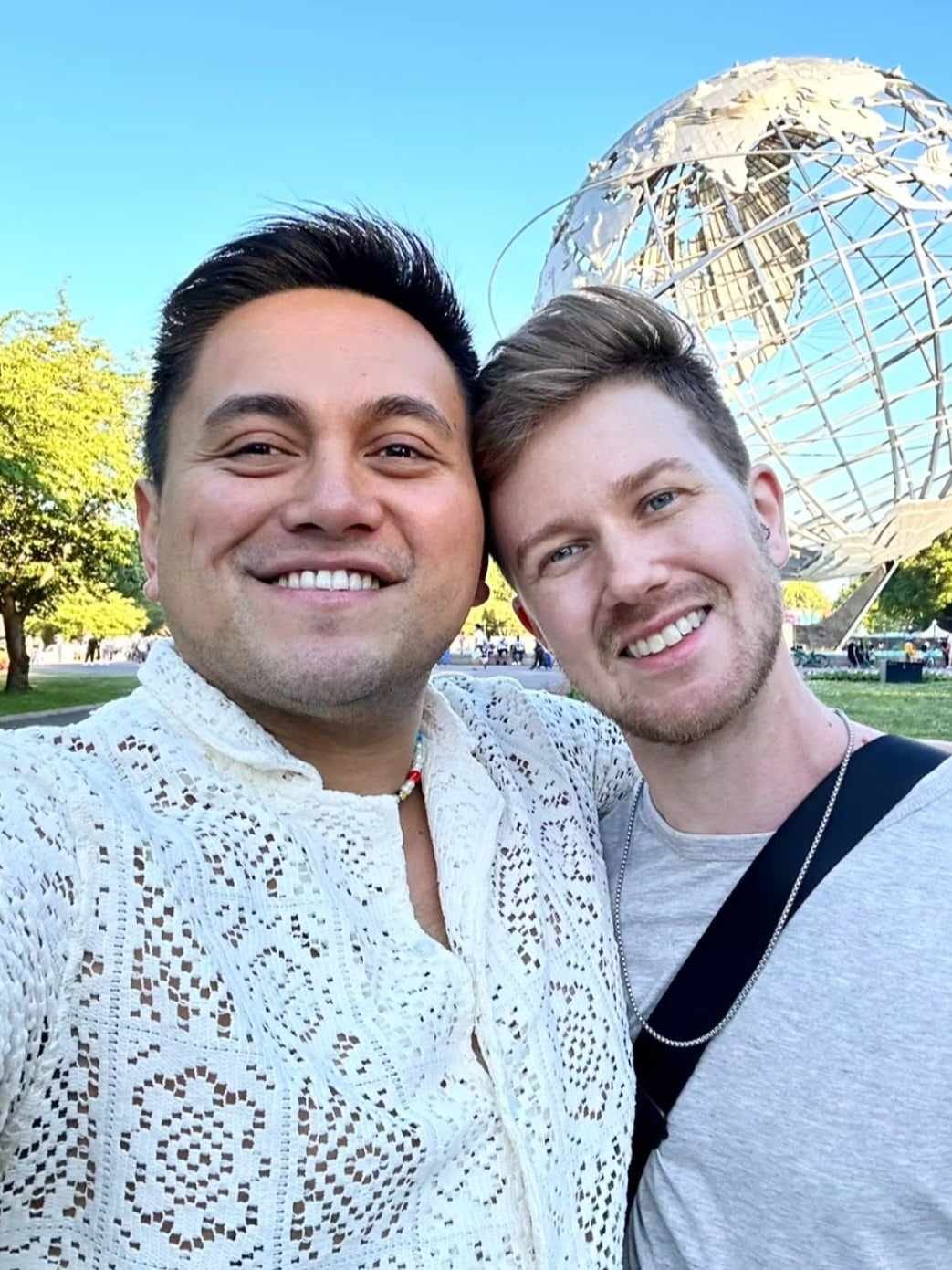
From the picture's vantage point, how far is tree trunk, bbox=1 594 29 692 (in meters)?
21.8

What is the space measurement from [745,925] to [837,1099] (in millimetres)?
304

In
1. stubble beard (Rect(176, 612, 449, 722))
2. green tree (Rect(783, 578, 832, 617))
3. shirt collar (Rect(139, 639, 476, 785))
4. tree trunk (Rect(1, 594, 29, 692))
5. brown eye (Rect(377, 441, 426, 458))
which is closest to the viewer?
shirt collar (Rect(139, 639, 476, 785))

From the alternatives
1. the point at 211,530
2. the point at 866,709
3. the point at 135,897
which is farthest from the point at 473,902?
the point at 866,709

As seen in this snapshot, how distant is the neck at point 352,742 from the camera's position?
1542 mm

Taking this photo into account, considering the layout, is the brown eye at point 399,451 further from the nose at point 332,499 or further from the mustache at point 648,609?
the mustache at point 648,609

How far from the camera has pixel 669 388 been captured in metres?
1.97

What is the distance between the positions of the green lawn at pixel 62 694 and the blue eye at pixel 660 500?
1555 cm

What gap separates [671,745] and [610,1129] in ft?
2.35

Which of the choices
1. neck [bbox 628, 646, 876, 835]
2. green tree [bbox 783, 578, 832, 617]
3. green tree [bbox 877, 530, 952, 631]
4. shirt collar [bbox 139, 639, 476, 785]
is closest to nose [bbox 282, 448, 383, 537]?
shirt collar [bbox 139, 639, 476, 785]

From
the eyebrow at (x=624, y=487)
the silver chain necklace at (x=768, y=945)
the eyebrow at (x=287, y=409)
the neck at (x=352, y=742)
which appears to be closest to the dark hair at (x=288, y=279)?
the eyebrow at (x=287, y=409)

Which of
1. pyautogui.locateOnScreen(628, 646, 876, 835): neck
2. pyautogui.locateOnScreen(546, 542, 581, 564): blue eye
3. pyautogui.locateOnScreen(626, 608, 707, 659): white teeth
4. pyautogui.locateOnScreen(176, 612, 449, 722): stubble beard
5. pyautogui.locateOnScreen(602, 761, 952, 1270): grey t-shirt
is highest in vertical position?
pyautogui.locateOnScreen(546, 542, 581, 564): blue eye

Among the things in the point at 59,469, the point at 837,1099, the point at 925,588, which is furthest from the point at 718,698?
the point at 925,588

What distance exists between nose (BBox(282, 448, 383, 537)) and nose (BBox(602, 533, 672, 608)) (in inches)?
19.5

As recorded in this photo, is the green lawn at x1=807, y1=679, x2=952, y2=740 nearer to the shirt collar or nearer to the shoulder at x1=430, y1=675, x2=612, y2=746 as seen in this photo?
the shoulder at x1=430, y1=675, x2=612, y2=746
